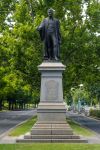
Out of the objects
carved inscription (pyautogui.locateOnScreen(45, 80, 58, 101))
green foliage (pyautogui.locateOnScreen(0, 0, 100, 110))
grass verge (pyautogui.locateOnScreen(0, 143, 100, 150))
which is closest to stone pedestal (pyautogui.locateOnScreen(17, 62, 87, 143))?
carved inscription (pyautogui.locateOnScreen(45, 80, 58, 101))

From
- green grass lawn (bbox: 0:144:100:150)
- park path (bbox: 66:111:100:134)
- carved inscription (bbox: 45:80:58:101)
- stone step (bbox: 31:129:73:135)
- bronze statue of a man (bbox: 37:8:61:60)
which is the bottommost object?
green grass lawn (bbox: 0:144:100:150)

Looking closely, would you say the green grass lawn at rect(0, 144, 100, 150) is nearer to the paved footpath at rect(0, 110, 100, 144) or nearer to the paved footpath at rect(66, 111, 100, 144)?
the paved footpath at rect(0, 110, 100, 144)

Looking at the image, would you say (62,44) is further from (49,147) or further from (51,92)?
(49,147)

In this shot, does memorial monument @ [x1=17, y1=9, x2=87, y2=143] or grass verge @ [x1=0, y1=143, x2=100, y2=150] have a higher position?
memorial monument @ [x1=17, y1=9, x2=87, y2=143]

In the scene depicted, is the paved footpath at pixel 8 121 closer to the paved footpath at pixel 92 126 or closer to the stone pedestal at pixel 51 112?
the stone pedestal at pixel 51 112

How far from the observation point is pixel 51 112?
835 inches

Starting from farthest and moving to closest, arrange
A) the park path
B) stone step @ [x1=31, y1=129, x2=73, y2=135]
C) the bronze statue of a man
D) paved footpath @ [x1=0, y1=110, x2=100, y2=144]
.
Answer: the park path → the bronze statue of a man → paved footpath @ [x1=0, y1=110, x2=100, y2=144] → stone step @ [x1=31, y1=129, x2=73, y2=135]

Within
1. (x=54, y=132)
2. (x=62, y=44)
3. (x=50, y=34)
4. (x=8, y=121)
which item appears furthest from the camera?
(x=8, y=121)

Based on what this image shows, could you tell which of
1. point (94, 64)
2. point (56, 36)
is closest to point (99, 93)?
point (94, 64)

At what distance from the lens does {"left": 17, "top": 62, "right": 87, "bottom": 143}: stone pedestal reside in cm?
2053

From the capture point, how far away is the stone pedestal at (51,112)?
20.5 m

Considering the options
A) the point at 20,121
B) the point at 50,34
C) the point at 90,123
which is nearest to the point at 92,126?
the point at 90,123

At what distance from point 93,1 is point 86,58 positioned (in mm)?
5078

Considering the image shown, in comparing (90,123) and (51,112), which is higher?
(51,112)
